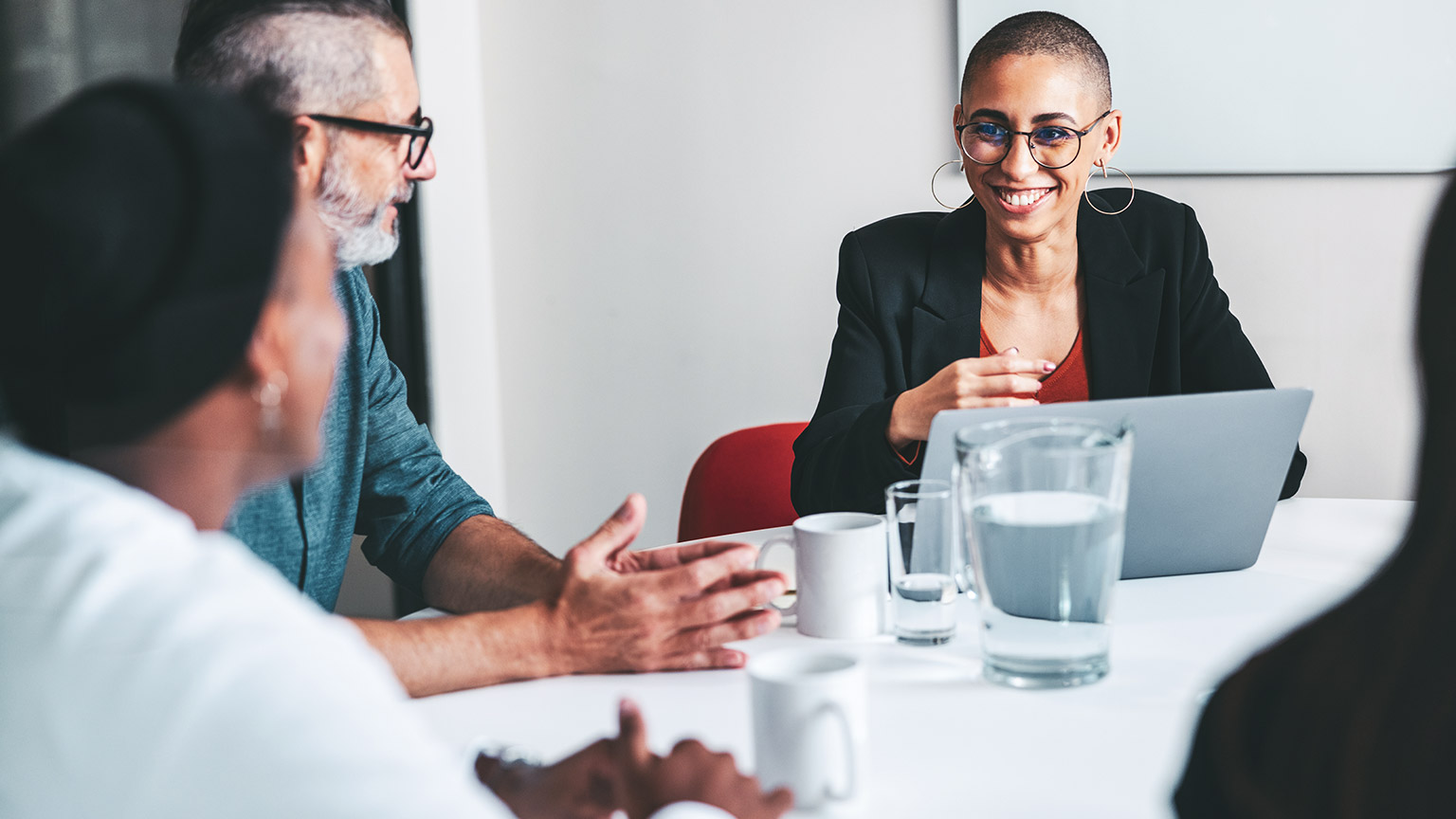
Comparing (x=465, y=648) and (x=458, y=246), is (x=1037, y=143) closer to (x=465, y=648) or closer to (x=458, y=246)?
(x=465, y=648)

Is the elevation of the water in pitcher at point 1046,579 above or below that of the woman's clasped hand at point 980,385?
below

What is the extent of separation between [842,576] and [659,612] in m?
0.18

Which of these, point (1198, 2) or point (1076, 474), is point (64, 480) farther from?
point (1198, 2)

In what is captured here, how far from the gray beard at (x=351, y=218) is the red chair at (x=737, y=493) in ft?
2.06

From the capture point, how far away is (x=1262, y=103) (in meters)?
→ 2.39

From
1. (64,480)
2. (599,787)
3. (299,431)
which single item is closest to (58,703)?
(64,480)

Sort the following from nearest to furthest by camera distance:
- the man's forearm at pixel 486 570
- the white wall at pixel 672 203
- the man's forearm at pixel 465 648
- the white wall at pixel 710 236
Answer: the man's forearm at pixel 465 648, the man's forearm at pixel 486 570, the white wall at pixel 710 236, the white wall at pixel 672 203

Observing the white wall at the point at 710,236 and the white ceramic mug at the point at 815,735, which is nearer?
the white ceramic mug at the point at 815,735

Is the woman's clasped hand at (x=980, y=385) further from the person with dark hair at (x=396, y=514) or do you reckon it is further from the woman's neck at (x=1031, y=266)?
the woman's neck at (x=1031, y=266)

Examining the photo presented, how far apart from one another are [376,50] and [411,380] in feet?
5.20

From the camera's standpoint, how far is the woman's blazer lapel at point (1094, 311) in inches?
72.4

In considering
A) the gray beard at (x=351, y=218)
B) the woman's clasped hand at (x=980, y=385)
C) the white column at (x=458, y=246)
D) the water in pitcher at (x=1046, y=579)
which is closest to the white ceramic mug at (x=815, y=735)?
the water in pitcher at (x=1046, y=579)

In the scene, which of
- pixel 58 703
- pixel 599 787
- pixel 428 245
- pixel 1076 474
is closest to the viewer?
pixel 58 703

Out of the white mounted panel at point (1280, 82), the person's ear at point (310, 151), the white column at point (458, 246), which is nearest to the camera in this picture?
the person's ear at point (310, 151)
